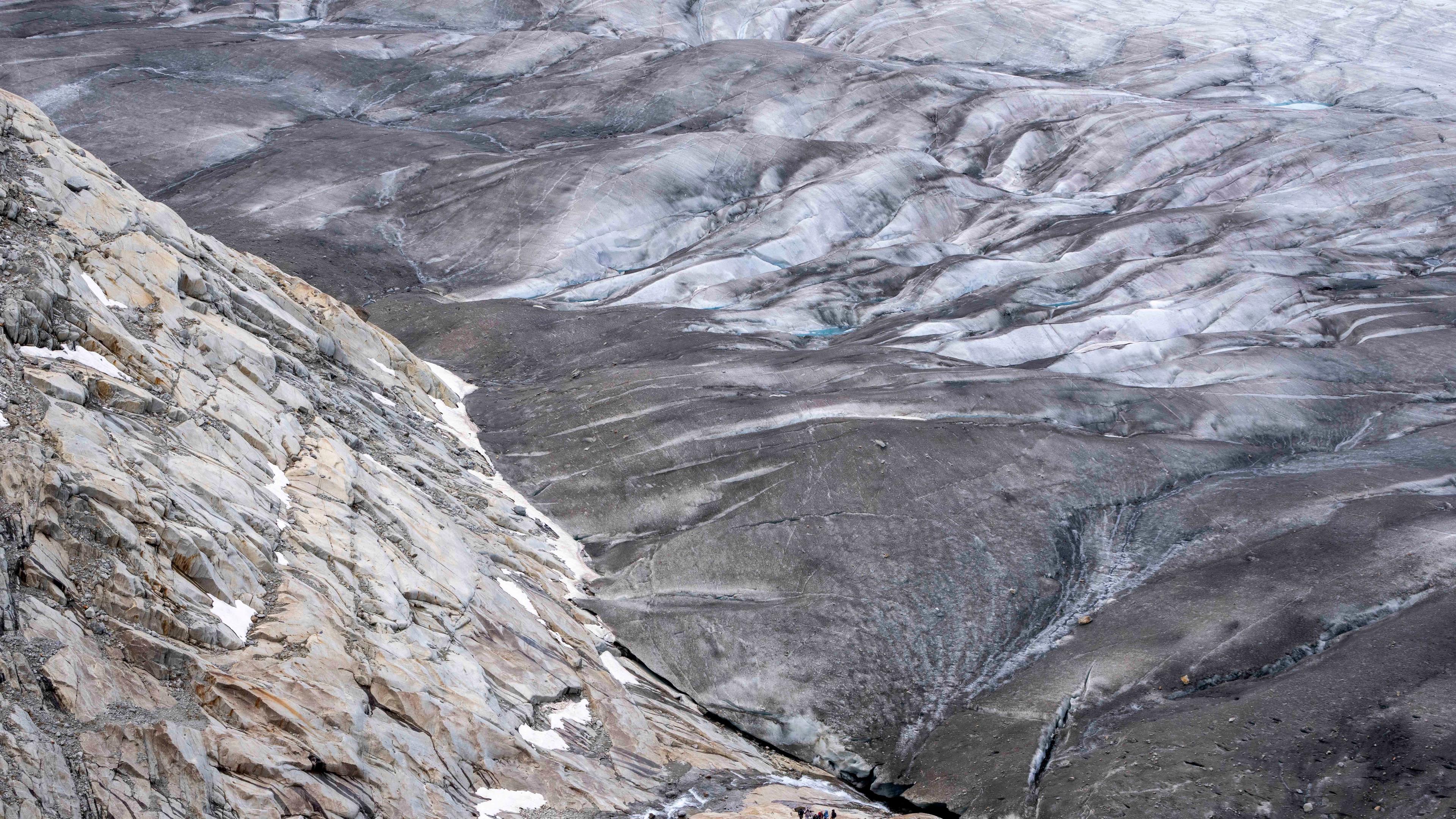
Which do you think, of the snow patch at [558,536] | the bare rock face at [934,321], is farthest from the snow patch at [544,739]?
the snow patch at [558,536]

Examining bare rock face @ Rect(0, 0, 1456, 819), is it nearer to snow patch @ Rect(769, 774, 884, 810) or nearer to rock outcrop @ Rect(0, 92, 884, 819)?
snow patch @ Rect(769, 774, 884, 810)

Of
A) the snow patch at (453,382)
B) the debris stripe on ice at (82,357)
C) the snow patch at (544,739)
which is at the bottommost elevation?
the snow patch at (453,382)

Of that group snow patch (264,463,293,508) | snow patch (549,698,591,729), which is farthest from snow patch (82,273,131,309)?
snow patch (549,698,591,729)

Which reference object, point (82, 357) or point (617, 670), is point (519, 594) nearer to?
point (617, 670)

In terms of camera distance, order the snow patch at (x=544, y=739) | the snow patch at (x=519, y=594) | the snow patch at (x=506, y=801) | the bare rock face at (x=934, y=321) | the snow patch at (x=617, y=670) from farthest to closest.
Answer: the snow patch at (x=617, y=670) < the bare rock face at (x=934, y=321) < the snow patch at (x=519, y=594) < the snow patch at (x=544, y=739) < the snow patch at (x=506, y=801)

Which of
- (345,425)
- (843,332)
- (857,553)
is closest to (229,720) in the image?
(345,425)

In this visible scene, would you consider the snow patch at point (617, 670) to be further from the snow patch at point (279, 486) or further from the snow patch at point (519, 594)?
the snow patch at point (279, 486)
